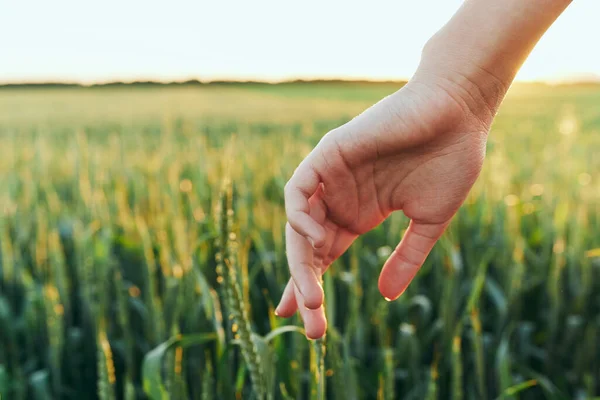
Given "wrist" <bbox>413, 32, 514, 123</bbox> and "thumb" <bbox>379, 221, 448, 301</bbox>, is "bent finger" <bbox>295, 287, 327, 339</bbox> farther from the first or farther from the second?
"wrist" <bbox>413, 32, 514, 123</bbox>

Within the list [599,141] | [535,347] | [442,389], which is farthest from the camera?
[599,141]

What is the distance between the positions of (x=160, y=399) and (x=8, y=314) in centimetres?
97

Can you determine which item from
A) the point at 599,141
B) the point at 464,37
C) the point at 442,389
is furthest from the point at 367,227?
the point at 599,141

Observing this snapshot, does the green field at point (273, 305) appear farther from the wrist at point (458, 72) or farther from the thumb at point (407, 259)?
the wrist at point (458, 72)

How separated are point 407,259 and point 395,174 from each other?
13 cm

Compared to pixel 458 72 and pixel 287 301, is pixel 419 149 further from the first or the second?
pixel 287 301

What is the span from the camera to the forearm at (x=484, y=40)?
0.86 metres

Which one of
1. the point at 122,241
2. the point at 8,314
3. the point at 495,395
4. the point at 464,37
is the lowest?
the point at 495,395

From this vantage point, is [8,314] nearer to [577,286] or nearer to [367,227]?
[367,227]

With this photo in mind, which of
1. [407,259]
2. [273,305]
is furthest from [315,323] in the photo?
[273,305]

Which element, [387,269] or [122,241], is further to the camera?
[122,241]

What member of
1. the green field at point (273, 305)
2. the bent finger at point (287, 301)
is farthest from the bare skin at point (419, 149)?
the green field at point (273, 305)

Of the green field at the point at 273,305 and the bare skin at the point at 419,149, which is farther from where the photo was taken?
the green field at the point at 273,305

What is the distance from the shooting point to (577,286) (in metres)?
1.85
